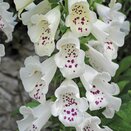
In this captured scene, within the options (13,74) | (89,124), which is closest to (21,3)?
(89,124)

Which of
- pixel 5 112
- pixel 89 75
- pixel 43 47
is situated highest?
pixel 43 47

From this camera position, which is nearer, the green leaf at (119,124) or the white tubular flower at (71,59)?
the white tubular flower at (71,59)

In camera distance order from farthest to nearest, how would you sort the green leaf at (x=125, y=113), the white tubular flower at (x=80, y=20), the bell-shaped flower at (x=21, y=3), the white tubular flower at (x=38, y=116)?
the green leaf at (x=125, y=113), the white tubular flower at (x=38, y=116), the bell-shaped flower at (x=21, y=3), the white tubular flower at (x=80, y=20)

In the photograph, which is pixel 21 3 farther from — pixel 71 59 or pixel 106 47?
pixel 106 47

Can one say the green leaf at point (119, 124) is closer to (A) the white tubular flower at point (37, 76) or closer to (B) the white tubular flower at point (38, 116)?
(B) the white tubular flower at point (38, 116)

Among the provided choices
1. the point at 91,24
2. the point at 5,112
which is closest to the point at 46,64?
the point at 91,24

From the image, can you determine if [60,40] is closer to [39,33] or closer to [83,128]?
[39,33]

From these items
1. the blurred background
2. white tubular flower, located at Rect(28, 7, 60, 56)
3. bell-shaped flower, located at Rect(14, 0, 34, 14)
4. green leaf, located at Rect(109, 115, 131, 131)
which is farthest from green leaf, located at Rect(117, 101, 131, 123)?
the blurred background

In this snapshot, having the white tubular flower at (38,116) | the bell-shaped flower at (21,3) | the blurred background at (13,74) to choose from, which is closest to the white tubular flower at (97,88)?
the white tubular flower at (38,116)
